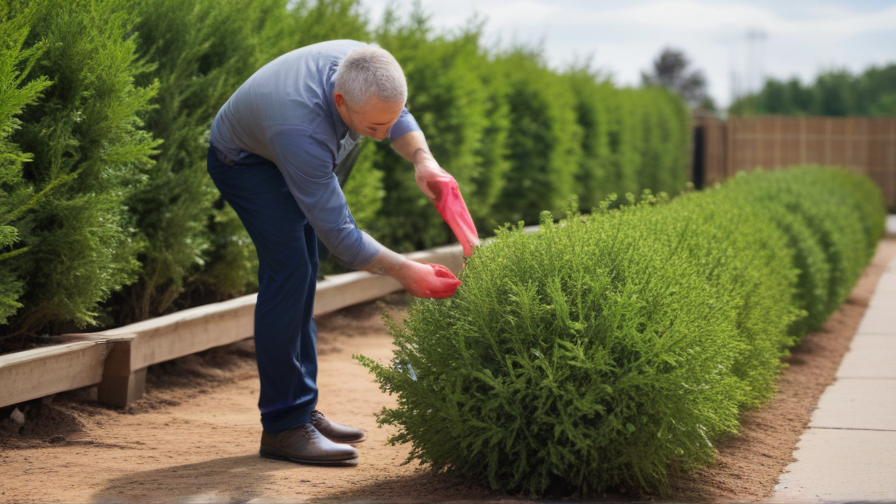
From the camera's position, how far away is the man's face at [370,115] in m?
3.05

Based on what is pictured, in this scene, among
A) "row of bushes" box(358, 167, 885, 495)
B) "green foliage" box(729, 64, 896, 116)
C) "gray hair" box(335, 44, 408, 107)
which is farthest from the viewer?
"green foliage" box(729, 64, 896, 116)

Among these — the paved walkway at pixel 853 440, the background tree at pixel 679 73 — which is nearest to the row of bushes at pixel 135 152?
the paved walkway at pixel 853 440

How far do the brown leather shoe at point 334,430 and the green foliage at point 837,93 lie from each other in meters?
53.2

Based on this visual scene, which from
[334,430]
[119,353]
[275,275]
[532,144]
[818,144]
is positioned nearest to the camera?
[275,275]

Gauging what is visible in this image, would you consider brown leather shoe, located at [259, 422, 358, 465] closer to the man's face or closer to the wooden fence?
the man's face

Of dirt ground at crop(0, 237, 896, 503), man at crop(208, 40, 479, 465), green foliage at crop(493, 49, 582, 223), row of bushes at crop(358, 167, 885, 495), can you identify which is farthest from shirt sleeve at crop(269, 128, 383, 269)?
green foliage at crop(493, 49, 582, 223)

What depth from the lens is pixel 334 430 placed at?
388 centimetres

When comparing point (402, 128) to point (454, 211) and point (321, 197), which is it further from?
point (321, 197)

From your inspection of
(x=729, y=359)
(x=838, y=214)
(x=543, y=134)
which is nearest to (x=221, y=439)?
(x=729, y=359)

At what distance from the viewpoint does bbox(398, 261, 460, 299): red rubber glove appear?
3039mm

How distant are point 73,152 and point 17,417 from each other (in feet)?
3.92

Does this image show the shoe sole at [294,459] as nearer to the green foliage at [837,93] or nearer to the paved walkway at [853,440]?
the paved walkway at [853,440]

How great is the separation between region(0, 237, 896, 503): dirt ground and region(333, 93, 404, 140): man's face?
1.28 meters

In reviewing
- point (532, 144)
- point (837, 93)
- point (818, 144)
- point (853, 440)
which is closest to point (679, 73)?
point (837, 93)
